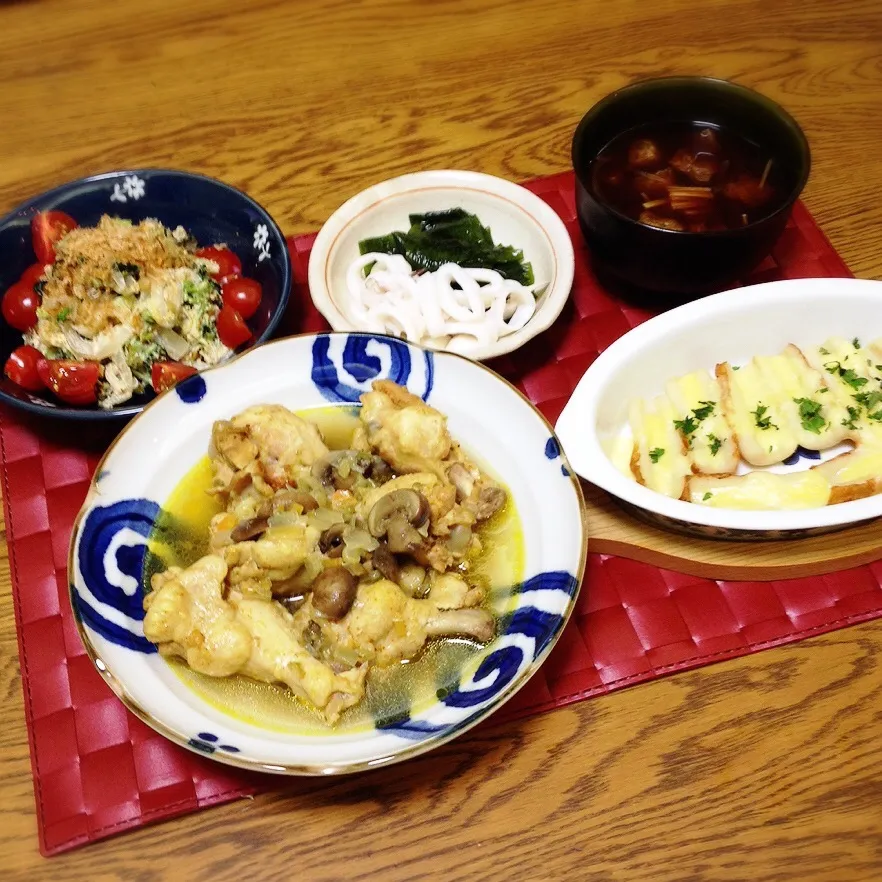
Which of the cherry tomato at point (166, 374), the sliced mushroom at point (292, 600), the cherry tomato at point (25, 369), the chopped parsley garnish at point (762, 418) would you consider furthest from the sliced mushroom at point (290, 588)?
the chopped parsley garnish at point (762, 418)

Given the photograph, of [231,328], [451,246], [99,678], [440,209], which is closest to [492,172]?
[440,209]

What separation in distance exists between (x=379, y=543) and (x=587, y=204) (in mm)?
1122

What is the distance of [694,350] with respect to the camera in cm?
213

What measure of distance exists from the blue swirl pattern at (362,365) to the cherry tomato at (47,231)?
0.92m

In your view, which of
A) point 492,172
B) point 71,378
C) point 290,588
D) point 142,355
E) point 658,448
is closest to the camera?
point 290,588

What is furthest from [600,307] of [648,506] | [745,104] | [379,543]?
[379,543]

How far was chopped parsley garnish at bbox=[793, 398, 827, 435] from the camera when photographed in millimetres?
1989

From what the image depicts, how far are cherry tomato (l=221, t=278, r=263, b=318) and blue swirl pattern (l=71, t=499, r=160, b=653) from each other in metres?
0.67

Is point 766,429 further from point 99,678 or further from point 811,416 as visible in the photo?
point 99,678

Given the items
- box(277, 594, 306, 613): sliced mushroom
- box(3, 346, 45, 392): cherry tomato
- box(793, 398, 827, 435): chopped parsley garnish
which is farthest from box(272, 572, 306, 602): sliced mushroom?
box(793, 398, 827, 435): chopped parsley garnish

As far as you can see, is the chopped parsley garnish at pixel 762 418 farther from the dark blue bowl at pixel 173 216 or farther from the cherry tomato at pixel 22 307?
the cherry tomato at pixel 22 307

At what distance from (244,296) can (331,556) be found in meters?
0.89

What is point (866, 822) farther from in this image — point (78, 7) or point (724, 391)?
Result: point (78, 7)

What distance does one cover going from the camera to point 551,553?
1754 millimetres
